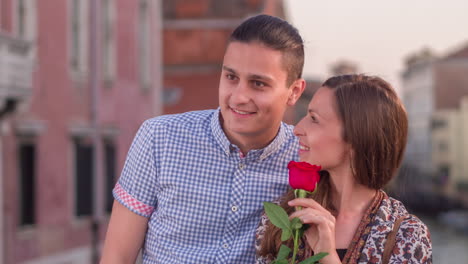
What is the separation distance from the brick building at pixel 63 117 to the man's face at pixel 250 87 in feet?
29.4

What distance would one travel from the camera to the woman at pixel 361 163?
256 centimetres

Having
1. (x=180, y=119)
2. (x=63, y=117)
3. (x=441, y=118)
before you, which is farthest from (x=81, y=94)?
(x=441, y=118)

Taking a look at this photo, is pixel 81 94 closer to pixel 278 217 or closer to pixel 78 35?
pixel 78 35

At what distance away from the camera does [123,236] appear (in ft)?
9.48

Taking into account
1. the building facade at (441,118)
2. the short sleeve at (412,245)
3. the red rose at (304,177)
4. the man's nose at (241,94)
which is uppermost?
the man's nose at (241,94)

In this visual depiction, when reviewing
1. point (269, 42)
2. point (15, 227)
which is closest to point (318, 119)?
point (269, 42)

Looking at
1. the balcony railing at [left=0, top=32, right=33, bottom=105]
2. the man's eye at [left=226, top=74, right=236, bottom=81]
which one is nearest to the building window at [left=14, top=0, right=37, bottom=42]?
the balcony railing at [left=0, top=32, right=33, bottom=105]

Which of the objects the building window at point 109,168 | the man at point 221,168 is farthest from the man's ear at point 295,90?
the building window at point 109,168

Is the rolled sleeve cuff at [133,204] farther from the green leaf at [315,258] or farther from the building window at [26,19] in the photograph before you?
the building window at [26,19]

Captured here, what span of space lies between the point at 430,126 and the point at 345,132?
55.5 meters

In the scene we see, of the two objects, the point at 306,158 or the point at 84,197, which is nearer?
the point at 306,158

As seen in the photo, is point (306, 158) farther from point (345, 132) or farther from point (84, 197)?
point (84, 197)

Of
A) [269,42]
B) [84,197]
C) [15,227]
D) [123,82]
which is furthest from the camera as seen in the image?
[123,82]

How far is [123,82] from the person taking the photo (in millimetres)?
16922
